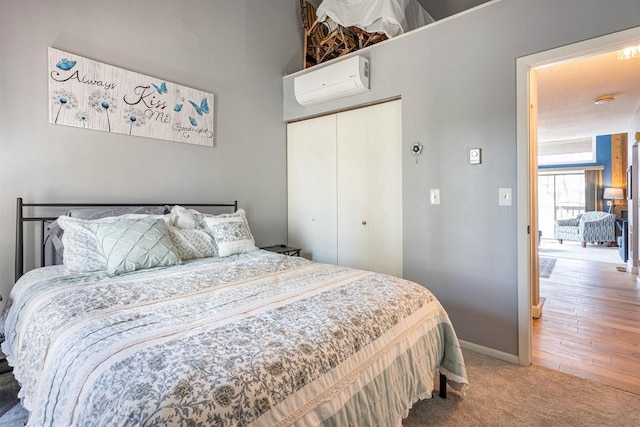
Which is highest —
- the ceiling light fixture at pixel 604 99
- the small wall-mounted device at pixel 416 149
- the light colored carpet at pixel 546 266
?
the ceiling light fixture at pixel 604 99

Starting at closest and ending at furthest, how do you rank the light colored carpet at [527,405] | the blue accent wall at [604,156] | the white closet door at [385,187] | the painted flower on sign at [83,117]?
the light colored carpet at [527,405], the painted flower on sign at [83,117], the white closet door at [385,187], the blue accent wall at [604,156]

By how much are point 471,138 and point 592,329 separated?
199cm

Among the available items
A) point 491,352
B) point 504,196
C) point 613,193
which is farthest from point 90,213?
point 613,193

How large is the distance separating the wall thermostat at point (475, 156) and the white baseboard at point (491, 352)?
135 cm

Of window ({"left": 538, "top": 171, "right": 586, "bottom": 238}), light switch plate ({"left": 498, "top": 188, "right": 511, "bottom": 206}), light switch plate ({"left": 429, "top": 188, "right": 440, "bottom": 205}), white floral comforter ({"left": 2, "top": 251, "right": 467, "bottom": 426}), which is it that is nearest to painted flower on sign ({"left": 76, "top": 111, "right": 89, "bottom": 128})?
white floral comforter ({"left": 2, "top": 251, "right": 467, "bottom": 426})

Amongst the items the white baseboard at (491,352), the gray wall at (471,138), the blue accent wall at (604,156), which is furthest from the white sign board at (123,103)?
the blue accent wall at (604,156)

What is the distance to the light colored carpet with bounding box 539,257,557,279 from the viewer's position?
470cm

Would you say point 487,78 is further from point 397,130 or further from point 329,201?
point 329,201

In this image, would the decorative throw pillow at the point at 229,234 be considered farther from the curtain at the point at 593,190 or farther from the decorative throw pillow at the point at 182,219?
the curtain at the point at 593,190

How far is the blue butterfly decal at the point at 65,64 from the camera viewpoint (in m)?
2.21

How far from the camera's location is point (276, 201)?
12.2 ft

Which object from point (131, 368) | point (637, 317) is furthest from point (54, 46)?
point (637, 317)

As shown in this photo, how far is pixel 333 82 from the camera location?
9.89 ft

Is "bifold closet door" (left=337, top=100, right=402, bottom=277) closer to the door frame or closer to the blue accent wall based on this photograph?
the door frame
